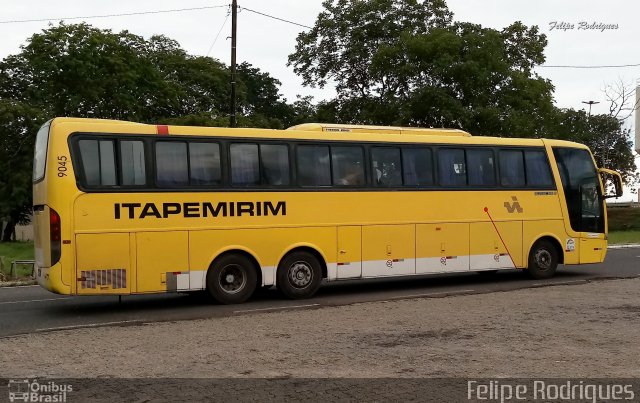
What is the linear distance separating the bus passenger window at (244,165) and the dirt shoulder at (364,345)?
2905mm

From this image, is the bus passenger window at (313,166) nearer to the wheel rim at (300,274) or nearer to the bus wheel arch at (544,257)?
the wheel rim at (300,274)

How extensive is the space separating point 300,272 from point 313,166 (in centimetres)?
209

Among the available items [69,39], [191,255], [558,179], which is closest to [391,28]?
[69,39]

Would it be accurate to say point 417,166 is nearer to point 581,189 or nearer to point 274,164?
point 274,164

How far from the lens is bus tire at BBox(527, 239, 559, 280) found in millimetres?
17062

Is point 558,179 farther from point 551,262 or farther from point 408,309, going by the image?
point 408,309

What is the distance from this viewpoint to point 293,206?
1412 cm

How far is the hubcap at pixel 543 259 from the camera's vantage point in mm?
17156

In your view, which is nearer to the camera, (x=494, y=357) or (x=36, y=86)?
(x=494, y=357)

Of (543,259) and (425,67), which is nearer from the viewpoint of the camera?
(543,259)

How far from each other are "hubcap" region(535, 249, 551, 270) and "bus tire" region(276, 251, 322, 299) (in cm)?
579

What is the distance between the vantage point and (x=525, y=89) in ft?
123

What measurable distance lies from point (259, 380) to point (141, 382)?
1146 millimetres

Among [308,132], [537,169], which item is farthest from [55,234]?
[537,169]
